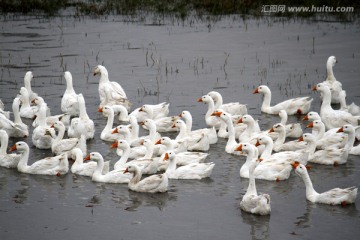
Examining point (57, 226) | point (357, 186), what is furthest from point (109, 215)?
point (357, 186)

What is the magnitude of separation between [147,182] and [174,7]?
23363 millimetres

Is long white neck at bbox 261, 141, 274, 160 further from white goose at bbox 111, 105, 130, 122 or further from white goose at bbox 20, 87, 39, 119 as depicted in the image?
white goose at bbox 20, 87, 39, 119

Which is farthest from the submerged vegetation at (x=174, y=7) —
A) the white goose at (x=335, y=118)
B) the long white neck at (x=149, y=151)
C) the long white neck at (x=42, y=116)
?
the long white neck at (x=149, y=151)

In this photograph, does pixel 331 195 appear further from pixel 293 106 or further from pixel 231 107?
pixel 293 106

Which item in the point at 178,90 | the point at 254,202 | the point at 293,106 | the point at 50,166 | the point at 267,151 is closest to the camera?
the point at 254,202

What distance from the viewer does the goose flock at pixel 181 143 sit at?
1541cm

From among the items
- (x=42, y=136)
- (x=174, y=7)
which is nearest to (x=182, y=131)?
(x=42, y=136)

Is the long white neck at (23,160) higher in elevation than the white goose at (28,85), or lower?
lower

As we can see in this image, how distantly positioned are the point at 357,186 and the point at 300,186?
1.10 m

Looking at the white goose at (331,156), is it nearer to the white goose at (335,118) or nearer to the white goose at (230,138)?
the white goose at (230,138)

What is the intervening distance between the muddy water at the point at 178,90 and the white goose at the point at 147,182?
19cm

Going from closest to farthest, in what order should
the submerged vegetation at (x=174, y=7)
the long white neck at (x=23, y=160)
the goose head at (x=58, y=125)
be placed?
the long white neck at (x=23, y=160), the goose head at (x=58, y=125), the submerged vegetation at (x=174, y=7)

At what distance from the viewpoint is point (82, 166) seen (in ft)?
53.7

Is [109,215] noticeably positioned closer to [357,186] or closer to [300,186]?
[300,186]
